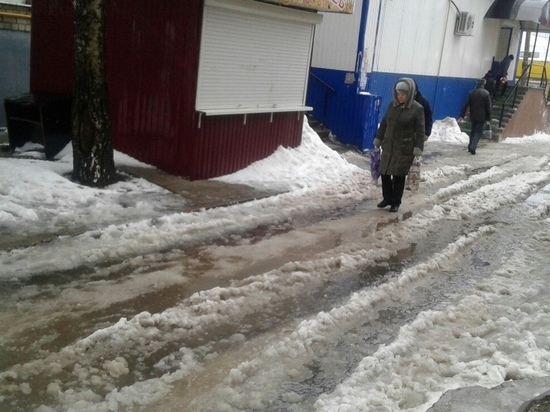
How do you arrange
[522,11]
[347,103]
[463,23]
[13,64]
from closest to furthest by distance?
1. [13,64]
2. [347,103]
3. [463,23]
4. [522,11]

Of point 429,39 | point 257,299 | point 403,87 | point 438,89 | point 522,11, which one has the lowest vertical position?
point 257,299

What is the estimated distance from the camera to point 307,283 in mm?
5906

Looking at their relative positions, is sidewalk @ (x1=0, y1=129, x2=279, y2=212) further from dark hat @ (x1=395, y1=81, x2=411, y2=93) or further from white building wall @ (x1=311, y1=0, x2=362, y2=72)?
white building wall @ (x1=311, y1=0, x2=362, y2=72)

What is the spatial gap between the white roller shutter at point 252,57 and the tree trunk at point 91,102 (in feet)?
5.04

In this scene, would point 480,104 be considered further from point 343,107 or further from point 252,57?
point 252,57

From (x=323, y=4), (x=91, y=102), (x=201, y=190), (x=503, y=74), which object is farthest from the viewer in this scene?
(x=503, y=74)

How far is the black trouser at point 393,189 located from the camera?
29.1 ft

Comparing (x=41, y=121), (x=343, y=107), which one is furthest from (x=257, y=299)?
(x=343, y=107)

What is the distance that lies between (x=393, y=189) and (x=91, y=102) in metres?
4.36

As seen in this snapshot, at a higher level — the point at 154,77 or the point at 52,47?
the point at 52,47

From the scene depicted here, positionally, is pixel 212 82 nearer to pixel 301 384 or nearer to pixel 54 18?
pixel 54 18

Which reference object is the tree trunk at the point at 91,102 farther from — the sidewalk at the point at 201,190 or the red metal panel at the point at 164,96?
the red metal panel at the point at 164,96

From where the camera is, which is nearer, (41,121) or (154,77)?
(154,77)

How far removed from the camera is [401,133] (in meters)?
8.55
